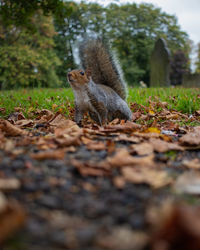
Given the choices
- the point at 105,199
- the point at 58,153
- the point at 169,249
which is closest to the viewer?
the point at 169,249

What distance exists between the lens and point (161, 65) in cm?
962

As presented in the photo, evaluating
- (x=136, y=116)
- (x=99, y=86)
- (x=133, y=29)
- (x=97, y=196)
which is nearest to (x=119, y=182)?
(x=97, y=196)

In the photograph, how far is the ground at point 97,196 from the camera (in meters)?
0.73

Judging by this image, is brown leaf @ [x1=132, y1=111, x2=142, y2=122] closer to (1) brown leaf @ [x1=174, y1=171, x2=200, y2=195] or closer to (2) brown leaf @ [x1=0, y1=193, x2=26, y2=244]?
(1) brown leaf @ [x1=174, y1=171, x2=200, y2=195]

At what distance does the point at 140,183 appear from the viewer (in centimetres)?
109

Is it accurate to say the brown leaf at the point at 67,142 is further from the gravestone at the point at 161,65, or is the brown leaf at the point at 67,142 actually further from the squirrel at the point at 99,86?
the gravestone at the point at 161,65

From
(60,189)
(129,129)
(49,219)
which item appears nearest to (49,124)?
(129,129)

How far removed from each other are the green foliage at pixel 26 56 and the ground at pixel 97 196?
407 inches

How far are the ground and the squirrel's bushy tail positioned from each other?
6.44 ft

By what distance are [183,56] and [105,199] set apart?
2845 cm

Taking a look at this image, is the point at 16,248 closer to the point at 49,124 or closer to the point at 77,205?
the point at 77,205

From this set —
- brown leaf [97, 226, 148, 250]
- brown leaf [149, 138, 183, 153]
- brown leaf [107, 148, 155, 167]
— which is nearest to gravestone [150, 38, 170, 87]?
brown leaf [149, 138, 183, 153]

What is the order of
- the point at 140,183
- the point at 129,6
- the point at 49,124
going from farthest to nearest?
the point at 129,6 < the point at 49,124 < the point at 140,183

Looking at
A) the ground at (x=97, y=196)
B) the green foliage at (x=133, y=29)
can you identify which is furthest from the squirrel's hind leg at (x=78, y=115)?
the green foliage at (x=133, y=29)
